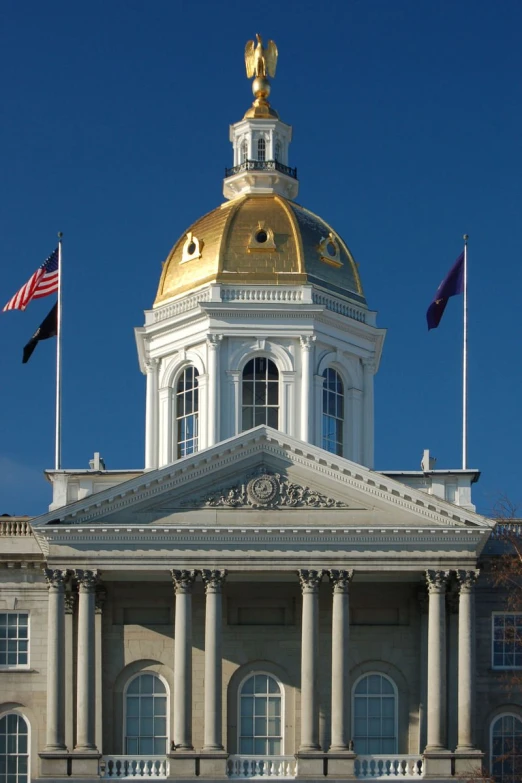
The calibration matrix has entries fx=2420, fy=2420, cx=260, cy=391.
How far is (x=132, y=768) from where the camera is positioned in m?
65.3

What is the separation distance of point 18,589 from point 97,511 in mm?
4498

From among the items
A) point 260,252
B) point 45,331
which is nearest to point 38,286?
point 45,331

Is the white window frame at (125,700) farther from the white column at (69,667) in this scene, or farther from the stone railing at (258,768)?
the stone railing at (258,768)

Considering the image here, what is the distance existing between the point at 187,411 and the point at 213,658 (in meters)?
12.1

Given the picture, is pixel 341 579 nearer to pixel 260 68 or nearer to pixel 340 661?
pixel 340 661

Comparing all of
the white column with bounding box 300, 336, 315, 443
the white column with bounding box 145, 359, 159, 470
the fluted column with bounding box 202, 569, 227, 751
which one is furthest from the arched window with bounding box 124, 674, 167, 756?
the white column with bounding box 300, 336, 315, 443

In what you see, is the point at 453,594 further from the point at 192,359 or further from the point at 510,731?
the point at 192,359

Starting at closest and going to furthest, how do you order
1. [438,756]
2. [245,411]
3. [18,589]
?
[438,756] → [18,589] → [245,411]

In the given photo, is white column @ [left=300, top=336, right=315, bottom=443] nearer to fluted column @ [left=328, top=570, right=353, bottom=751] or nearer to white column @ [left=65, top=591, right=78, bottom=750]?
fluted column @ [left=328, top=570, right=353, bottom=751]

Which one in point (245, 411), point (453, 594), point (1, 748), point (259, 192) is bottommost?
point (1, 748)

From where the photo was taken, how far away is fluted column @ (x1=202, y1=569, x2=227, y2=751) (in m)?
64.8

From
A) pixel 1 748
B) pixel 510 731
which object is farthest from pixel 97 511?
pixel 510 731

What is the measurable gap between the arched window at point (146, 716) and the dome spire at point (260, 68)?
21.4 m

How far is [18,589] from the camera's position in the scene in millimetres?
68938
